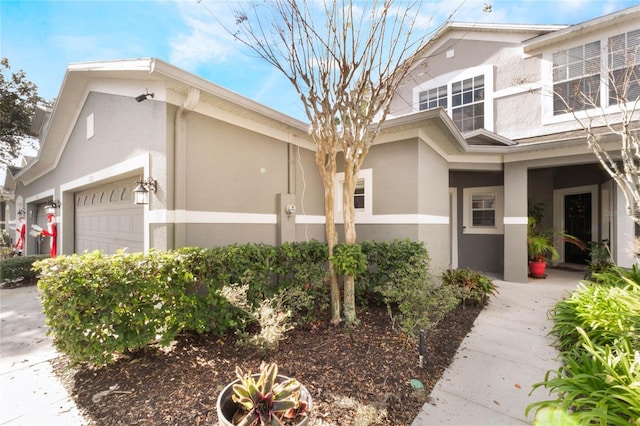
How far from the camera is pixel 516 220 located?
7305 millimetres

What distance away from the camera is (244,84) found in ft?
18.2

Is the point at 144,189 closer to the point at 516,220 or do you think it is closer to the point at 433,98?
the point at 516,220

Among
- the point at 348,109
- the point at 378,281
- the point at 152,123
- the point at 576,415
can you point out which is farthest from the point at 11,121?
the point at 576,415

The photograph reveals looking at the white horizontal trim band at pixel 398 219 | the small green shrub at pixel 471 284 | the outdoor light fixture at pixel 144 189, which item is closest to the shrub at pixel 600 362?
the small green shrub at pixel 471 284

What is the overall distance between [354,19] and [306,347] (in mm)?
4587

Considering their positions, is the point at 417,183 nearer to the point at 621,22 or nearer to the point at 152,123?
the point at 152,123

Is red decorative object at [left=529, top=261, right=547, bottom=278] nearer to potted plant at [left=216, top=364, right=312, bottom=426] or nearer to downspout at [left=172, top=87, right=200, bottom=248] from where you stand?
potted plant at [left=216, top=364, right=312, bottom=426]

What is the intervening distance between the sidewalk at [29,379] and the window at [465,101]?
11051 millimetres

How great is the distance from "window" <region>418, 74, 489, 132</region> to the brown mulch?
7787mm

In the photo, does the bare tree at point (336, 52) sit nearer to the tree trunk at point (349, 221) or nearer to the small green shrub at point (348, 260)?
the tree trunk at point (349, 221)

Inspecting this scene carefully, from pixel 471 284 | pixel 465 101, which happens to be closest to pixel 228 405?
pixel 471 284

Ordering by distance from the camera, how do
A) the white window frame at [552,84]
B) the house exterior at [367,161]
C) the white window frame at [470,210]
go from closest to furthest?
the house exterior at [367,161] → the white window frame at [552,84] → the white window frame at [470,210]

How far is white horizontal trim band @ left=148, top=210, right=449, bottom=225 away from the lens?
13.5ft

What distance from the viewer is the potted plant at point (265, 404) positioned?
75.8 inches
